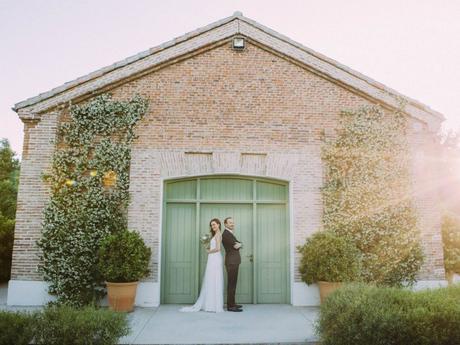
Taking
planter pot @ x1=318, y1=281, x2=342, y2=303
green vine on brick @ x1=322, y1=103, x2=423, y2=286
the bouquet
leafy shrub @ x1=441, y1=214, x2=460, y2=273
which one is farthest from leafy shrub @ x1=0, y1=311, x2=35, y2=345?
leafy shrub @ x1=441, y1=214, x2=460, y2=273

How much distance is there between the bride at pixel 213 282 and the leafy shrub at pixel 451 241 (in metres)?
5.85

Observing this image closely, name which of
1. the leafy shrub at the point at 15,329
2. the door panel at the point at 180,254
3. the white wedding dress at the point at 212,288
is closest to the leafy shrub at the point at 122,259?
the door panel at the point at 180,254

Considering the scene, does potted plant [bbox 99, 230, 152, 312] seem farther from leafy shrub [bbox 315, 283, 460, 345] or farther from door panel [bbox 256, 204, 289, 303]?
leafy shrub [bbox 315, 283, 460, 345]

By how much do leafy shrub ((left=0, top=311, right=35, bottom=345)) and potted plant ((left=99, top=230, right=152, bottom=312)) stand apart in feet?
9.66

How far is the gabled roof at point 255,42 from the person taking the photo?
9508mm

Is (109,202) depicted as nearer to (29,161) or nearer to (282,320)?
(29,161)

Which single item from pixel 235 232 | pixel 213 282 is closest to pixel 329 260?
pixel 235 232

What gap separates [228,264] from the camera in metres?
8.55

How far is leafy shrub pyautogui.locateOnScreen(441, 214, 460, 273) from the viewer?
1001cm

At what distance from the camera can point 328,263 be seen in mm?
8297

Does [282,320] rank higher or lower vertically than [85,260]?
lower

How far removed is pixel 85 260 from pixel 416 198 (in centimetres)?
790

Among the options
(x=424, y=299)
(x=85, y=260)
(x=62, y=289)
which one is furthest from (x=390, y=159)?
(x=62, y=289)

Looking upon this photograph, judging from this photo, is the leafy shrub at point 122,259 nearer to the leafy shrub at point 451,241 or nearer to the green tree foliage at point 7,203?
the green tree foliage at point 7,203
